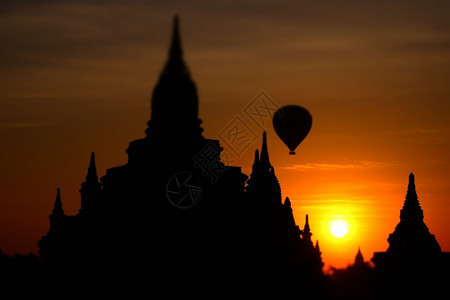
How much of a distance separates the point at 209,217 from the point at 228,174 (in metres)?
4.67

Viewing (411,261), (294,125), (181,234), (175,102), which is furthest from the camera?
(175,102)

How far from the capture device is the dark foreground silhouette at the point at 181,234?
83.6 metres

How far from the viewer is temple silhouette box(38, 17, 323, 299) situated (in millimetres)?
88750

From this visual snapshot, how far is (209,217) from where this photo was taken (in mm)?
98250

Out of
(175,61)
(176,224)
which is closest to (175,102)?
(175,61)

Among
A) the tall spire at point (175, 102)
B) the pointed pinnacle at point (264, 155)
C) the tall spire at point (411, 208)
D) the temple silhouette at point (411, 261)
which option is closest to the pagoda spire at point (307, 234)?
the pointed pinnacle at point (264, 155)

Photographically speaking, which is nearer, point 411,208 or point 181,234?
point 411,208

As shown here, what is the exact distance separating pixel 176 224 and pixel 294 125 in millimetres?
13233

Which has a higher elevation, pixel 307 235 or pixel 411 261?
pixel 307 235

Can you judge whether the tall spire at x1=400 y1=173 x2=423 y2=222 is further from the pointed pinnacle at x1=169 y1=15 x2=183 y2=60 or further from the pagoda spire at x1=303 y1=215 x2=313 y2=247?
the pointed pinnacle at x1=169 y1=15 x2=183 y2=60

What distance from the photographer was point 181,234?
9769cm

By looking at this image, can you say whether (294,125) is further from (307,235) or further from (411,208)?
(411,208)

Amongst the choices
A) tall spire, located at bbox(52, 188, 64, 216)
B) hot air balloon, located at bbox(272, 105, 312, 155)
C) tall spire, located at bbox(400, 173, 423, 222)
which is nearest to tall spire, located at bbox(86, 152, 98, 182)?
tall spire, located at bbox(52, 188, 64, 216)

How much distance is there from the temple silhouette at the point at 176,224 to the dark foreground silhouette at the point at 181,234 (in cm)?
9
